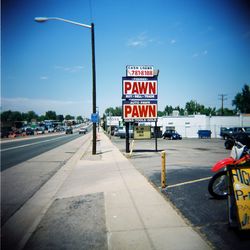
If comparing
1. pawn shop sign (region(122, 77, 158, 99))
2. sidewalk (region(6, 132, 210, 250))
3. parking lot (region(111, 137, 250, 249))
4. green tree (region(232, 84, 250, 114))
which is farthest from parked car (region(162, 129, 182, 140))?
green tree (region(232, 84, 250, 114))

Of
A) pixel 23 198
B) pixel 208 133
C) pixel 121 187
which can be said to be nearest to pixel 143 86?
pixel 121 187

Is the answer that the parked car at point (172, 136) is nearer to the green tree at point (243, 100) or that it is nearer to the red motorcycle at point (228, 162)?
the red motorcycle at point (228, 162)

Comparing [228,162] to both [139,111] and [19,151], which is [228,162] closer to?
[139,111]

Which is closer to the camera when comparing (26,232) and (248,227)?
(248,227)

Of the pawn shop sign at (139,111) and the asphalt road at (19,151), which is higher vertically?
the pawn shop sign at (139,111)

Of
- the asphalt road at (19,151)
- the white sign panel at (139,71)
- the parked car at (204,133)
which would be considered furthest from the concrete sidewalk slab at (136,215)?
the parked car at (204,133)

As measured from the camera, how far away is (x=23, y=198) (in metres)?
6.84

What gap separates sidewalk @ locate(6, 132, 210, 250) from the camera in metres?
3.90

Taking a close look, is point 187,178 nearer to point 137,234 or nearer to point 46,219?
point 137,234

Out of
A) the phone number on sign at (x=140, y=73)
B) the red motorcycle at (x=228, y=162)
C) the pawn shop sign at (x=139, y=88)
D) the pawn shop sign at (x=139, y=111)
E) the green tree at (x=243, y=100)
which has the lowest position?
the red motorcycle at (x=228, y=162)

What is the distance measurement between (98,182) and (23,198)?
263 cm

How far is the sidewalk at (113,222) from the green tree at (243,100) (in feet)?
343

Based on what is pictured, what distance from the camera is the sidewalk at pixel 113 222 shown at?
3.90 metres

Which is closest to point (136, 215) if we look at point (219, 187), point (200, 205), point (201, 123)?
point (200, 205)
